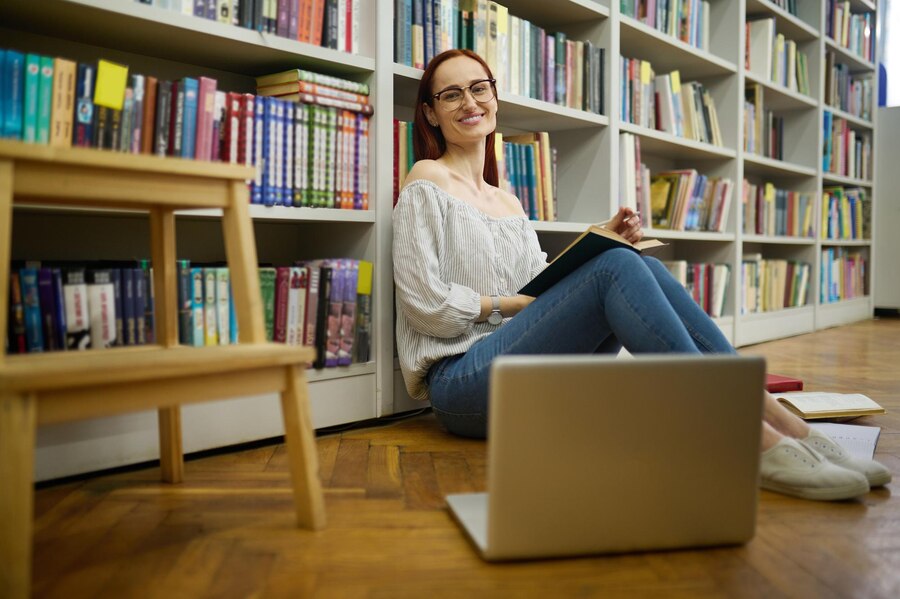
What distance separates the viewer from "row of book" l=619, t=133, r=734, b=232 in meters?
2.70

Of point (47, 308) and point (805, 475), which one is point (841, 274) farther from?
point (47, 308)

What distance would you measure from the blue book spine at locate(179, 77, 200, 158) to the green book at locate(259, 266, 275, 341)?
0.29 metres

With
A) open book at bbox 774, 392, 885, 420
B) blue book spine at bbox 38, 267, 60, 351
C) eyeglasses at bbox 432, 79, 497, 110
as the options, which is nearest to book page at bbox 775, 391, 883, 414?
open book at bbox 774, 392, 885, 420

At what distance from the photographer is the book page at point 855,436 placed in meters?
1.61

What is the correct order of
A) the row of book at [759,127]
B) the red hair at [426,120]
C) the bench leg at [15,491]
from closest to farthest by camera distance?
the bench leg at [15,491]
the red hair at [426,120]
the row of book at [759,127]

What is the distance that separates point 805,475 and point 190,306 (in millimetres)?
1151

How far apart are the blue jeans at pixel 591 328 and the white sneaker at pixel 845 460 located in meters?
0.21

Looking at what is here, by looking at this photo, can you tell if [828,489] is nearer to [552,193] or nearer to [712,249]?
[552,193]

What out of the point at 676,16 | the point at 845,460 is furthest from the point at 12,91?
the point at 676,16

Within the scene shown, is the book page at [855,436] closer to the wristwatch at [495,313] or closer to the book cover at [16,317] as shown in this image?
the wristwatch at [495,313]

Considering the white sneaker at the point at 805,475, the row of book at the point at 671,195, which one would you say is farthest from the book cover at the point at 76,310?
the row of book at the point at 671,195

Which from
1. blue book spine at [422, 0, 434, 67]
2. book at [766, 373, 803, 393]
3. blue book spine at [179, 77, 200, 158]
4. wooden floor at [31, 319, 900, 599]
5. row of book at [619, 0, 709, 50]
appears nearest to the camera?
wooden floor at [31, 319, 900, 599]

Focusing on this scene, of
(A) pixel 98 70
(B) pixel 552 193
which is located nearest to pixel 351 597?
(A) pixel 98 70

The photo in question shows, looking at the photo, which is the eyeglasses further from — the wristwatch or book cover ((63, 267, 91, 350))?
book cover ((63, 267, 91, 350))
